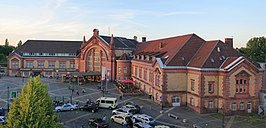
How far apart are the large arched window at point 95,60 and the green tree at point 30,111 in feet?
176

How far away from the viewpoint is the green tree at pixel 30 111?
18.3 meters

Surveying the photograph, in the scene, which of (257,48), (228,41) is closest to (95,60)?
(228,41)

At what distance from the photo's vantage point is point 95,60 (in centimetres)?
7556

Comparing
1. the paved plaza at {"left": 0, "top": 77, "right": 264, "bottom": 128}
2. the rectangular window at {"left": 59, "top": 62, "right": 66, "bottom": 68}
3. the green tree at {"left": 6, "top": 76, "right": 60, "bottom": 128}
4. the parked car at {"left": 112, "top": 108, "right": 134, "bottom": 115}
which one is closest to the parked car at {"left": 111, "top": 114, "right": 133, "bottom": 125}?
the paved plaza at {"left": 0, "top": 77, "right": 264, "bottom": 128}

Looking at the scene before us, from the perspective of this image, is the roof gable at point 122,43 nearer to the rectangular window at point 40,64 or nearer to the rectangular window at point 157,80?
the rectangular window at point 40,64

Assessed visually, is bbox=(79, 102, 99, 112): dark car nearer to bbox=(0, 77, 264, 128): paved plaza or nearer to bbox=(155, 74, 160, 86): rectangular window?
bbox=(0, 77, 264, 128): paved plaza

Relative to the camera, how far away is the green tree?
1831cm

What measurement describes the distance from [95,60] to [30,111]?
57487 mm

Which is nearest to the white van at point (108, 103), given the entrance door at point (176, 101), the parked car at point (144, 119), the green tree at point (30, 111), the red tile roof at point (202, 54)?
the parked car at point (144, 119)

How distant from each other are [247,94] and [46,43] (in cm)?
7034

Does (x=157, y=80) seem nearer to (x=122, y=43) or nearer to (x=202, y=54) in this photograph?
(x=202, y=54)

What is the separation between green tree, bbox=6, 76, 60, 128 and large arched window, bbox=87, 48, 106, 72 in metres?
53.5

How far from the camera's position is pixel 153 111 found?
4038 cm

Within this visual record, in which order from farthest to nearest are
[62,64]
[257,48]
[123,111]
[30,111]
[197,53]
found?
1. [257,48]
2. [62,64]
3. [197,53]
4. [123,111]
5. [30,111]
